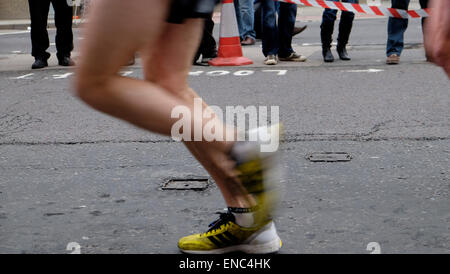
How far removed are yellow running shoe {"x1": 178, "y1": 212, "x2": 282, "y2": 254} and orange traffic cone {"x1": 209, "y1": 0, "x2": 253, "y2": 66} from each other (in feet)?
19.2

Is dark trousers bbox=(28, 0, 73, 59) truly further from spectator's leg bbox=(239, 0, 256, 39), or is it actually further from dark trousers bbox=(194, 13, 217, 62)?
spectator's leg bbox=(239, 0, 256, 39)

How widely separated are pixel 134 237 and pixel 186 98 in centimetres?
66

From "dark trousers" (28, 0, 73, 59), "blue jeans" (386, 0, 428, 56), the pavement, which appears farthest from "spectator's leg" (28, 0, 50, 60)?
"blue jeans" (386, 0, 428, 56)

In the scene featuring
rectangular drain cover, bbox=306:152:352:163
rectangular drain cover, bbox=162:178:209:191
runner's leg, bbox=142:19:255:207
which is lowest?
rectangular drain cover, bbox=306:152:352:163

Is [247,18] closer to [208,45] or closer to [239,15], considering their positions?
[239,15]

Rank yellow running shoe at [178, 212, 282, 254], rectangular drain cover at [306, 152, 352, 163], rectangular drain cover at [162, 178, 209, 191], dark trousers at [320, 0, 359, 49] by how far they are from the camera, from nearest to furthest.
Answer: yellow running shoe at [178, 212, 282, 254] < rectangular drain cover at [162, 178, 209, 191] < rectangular drain cover at [306, 152, 352, 163] < dark trousers at [320, 0, 359, 49]

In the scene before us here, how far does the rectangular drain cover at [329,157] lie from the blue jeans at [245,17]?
6883 millimetres

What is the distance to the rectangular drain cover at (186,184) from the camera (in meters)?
3.35

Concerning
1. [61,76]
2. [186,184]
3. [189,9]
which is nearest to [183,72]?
[189,9]

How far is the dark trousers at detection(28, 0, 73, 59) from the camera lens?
8305 mm

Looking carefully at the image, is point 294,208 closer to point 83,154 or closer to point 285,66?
point 83,154

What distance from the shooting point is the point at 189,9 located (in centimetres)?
192

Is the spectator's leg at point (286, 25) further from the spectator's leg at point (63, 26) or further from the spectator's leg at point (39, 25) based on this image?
the spectator's leg at point (39, 25)

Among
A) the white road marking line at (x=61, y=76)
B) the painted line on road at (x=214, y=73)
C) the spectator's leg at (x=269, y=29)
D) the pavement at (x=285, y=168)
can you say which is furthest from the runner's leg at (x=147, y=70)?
the spectator's leg at (x=269, y=29)
